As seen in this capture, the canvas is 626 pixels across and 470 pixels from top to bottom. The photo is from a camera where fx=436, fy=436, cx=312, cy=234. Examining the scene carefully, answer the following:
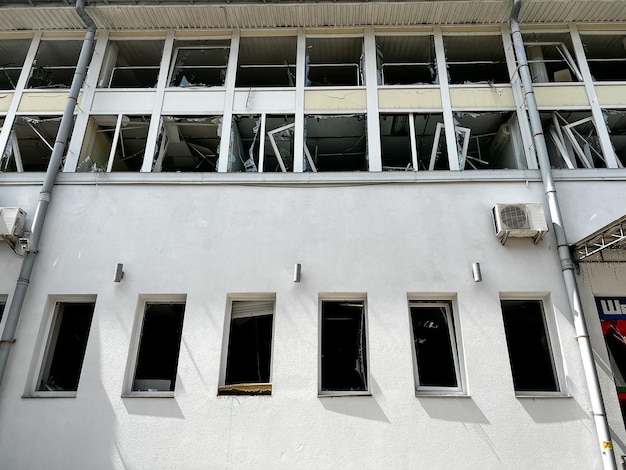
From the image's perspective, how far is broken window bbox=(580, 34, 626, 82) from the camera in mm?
9795

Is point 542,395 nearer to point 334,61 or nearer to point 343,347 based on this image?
point 343,347

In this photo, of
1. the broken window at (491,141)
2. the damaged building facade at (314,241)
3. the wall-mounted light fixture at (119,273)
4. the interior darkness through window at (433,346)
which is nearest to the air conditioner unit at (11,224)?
the damaged building facade at (314,241)

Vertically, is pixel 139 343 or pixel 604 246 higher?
pixel 604 246

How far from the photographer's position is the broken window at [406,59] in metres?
9.82

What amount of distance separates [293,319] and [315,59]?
6396 millimetres

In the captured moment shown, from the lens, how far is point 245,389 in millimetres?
6797

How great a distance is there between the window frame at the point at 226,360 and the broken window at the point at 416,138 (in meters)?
3.75

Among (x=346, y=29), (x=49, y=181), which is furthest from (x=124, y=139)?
(x=346, y=29)

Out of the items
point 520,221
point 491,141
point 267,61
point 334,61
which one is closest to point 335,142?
point 334,61

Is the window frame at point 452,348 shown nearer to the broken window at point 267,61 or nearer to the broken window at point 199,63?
the broken window at point 267,61

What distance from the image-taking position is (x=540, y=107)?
887cm

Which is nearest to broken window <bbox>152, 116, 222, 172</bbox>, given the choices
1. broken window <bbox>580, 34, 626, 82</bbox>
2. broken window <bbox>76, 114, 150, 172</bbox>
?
broken window <bbox>76, 114, 150, 172</bbox>

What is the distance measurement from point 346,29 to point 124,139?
219 inches

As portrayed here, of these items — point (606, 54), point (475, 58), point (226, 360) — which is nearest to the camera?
point (226, 360)
